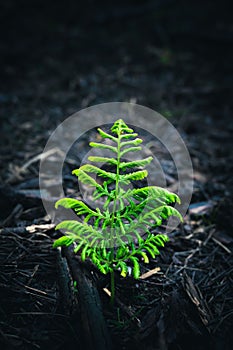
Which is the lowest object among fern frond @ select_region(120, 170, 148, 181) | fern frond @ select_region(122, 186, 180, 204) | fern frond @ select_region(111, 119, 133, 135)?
fern frond @ select_region(122, 186, 180, 204)

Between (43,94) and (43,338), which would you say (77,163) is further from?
(43,94)

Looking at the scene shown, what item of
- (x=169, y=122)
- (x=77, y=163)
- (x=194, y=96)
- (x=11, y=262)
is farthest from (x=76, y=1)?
(x=11, y=262)

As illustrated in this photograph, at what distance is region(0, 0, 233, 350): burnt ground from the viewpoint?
1.82 m

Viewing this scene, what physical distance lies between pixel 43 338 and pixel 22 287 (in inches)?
13.6

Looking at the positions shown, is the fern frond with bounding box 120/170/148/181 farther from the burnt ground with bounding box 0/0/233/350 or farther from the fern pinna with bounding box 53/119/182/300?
the burnt ground with bounding box 0/0/233/350

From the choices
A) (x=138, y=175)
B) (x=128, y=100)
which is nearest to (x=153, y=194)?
(x=138, y=175)

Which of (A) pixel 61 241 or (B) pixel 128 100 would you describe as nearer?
(A) pixel 61 241

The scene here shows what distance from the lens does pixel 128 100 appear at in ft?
15.5

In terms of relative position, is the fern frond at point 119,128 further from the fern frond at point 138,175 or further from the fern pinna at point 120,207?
the fern frond at point 138,175

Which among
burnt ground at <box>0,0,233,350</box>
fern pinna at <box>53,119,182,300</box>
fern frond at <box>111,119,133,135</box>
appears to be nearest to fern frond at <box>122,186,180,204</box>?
fern pinna at <box>53,119,182,300</box>

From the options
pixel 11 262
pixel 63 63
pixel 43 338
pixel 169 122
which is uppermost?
pixel 63 63

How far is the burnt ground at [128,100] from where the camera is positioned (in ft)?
5.98

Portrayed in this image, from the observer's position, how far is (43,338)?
5.66ft

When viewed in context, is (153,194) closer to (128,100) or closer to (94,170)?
(94,170)
